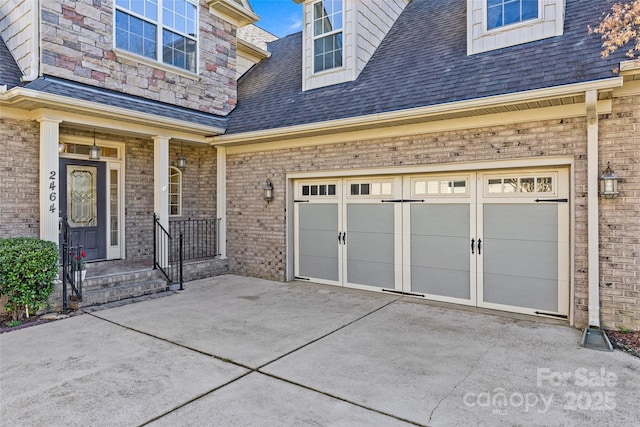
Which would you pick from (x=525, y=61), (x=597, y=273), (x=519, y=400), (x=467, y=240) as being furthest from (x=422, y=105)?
(x=519, y=400)

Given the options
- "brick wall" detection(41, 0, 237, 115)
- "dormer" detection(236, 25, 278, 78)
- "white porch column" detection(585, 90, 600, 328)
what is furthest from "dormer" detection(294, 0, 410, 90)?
"white porch column" detection(585, 90, 600, 328)

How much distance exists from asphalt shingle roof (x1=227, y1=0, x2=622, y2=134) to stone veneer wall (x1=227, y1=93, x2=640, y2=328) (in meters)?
0.57

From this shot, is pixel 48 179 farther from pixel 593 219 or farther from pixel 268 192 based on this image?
pixel 593 219

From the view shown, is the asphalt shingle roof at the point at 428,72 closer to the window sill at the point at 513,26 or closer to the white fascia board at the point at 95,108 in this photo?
the window sill at the point at 513,26

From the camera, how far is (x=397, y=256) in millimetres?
6543

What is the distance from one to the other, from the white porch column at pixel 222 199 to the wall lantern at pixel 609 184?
22.5ft

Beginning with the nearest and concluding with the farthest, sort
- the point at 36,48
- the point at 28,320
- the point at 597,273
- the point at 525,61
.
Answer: the point at 597,273 → the point at 28,320 → the point at 525,61 → the point at 36,48

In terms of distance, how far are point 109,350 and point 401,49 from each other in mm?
7178

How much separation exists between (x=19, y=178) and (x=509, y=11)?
8.46m

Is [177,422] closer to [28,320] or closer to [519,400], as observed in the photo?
[519,400]

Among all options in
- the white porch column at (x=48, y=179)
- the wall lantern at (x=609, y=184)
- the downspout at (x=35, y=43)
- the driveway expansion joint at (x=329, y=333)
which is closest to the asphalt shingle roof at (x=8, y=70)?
the downspout at (x=35, y=43)

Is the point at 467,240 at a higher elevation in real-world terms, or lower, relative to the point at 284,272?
higher

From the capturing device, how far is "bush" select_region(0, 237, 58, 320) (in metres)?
4.93

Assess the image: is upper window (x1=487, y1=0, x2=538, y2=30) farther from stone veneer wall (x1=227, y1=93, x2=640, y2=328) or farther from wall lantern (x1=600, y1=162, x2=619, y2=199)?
wall lantern (x1=600, y1=162, x2=619, y2=199)
